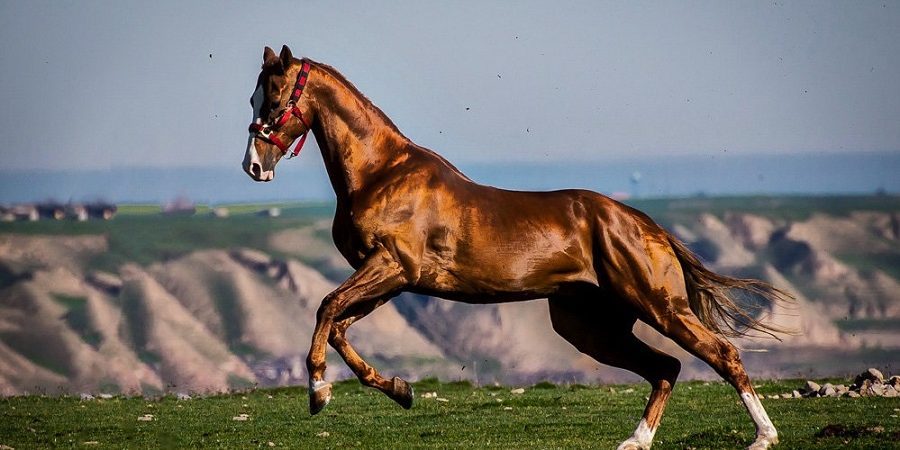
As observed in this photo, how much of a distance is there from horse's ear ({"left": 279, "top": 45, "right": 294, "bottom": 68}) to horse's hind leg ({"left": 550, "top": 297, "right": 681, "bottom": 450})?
10.0ft

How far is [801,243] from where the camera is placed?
176 ft

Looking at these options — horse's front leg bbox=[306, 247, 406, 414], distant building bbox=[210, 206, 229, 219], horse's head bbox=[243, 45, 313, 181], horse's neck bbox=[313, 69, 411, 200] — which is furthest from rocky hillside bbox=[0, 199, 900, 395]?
horse's front leg bbox=[306, 247, 406, 414]

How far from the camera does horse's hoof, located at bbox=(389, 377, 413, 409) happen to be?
12.3m

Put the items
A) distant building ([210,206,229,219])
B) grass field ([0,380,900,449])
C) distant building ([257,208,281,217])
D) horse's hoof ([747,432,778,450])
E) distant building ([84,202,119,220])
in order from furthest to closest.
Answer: distant building ([257,208,281,217]) → distant building ([210,206,229,219]) → distant building ([84,202,119,220]) → grass field ([0,380,900,449]) → horse's hoof ([747,432,778,450])

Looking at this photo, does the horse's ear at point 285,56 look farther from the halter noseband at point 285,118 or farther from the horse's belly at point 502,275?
the horse's belly at point 502,275

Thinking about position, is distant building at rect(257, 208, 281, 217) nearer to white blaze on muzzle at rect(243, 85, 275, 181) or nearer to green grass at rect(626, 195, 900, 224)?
green grass at rect(626, 195, 900, 224)

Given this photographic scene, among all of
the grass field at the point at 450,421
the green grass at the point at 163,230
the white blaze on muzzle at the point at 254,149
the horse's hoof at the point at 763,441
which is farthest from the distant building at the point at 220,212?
the horse's hoof at the point at 763,441

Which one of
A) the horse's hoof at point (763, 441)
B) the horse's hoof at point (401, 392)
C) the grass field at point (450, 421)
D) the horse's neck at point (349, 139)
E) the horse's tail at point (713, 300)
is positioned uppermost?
the horse's neck at point (349, 139)

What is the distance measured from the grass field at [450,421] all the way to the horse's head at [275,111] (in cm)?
298

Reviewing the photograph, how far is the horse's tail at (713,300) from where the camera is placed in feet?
42.5

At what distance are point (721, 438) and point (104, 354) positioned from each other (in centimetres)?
3147

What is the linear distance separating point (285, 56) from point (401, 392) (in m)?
2.88

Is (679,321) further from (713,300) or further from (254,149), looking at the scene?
(254,149)

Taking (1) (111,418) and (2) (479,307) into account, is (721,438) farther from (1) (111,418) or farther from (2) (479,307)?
(2) (479,307)
